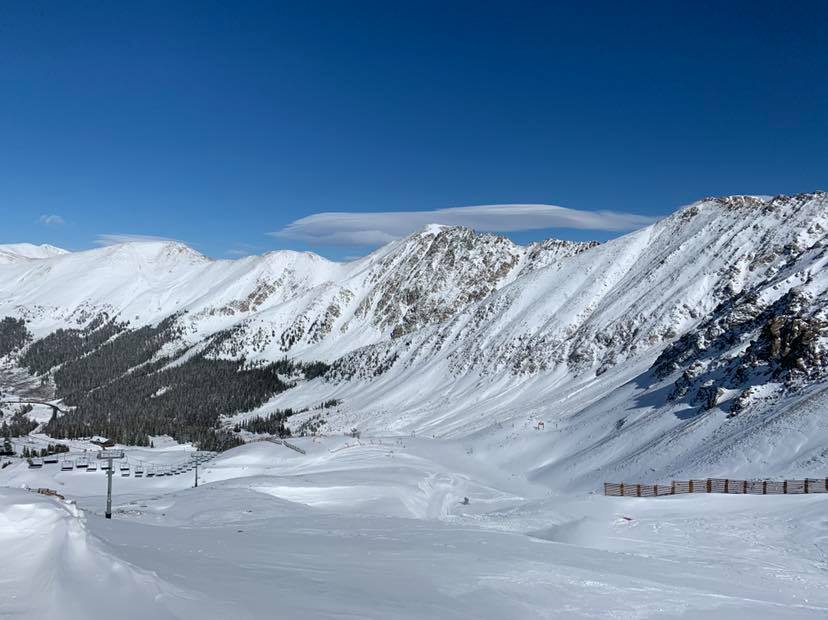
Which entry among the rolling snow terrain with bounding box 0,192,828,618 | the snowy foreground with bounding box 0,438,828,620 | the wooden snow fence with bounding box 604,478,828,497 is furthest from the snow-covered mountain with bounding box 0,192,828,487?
the snowy foreground with bounding box 0,438,828,620

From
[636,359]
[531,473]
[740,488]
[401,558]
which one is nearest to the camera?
[401,558]

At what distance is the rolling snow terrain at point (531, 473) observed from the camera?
42.4 feet

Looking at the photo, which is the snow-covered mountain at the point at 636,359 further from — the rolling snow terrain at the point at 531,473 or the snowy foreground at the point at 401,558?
the snowy foreground at the point at 401,558

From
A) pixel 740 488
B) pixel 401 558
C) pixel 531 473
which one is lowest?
pixel 531 473

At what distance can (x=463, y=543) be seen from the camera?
70.2 ft

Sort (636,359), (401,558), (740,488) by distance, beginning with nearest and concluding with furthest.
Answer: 1. (401,558)
2. (740,488)
3. (636,359)

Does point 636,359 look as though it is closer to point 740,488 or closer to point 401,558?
point 740,488

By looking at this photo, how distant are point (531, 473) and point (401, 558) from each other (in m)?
43.2

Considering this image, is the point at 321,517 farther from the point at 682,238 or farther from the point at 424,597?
the point at 682,238

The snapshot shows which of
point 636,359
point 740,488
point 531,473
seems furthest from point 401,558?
point 636,359

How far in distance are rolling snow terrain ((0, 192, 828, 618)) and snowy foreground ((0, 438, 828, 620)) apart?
0.31 ft

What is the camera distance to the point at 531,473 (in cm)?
5838

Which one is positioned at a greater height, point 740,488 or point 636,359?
point 636,359

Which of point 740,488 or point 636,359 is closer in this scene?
point 740,488
